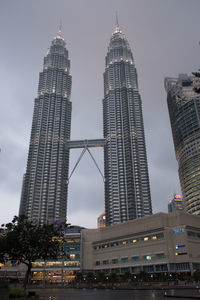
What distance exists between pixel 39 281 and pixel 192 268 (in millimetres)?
94997

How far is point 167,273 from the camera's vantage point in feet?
351

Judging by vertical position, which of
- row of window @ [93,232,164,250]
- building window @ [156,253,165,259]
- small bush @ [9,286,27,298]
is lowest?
small bush @ [9,286,27,298]

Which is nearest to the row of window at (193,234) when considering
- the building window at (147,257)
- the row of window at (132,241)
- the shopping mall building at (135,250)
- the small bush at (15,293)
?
the shopping mall building at (135,250)

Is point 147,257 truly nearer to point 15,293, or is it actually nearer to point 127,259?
point 127,259

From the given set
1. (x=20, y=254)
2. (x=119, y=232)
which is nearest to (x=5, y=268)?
(x=119, y=232)

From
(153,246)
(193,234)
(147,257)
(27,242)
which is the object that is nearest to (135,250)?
(147,257)

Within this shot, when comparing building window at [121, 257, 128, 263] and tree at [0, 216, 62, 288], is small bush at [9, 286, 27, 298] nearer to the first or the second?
tree at [0, 216, 62, 288]

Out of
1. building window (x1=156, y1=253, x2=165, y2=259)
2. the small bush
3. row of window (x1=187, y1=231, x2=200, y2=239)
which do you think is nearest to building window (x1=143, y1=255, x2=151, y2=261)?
building window (x1=156, y1=253, x2=165, y2=259)

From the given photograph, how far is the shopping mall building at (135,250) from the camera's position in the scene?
108 meters

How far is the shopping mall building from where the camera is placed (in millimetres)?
108000

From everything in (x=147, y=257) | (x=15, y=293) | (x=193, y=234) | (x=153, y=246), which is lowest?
(x=15, y=293)

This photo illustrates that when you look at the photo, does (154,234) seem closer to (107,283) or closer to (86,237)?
(107,283)

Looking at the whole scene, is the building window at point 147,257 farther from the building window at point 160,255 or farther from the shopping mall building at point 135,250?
the building window at point 160,255

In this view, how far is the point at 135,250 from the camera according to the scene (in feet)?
404
